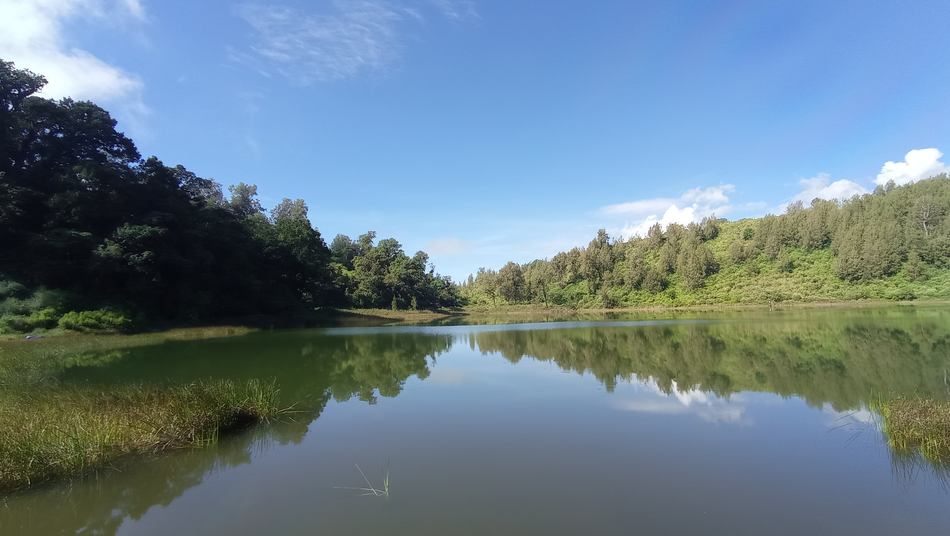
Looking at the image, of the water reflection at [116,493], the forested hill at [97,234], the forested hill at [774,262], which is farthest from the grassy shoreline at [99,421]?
the forested hill at [774,262]

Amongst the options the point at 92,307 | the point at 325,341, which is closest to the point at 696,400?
the point at 325,341

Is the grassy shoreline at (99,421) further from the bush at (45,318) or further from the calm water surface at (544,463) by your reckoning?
the bush at (45,318)

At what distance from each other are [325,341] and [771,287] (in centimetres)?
5469

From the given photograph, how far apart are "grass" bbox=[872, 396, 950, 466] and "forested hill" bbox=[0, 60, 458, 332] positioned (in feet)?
98.3

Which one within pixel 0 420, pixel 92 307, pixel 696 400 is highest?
pixel 92 307

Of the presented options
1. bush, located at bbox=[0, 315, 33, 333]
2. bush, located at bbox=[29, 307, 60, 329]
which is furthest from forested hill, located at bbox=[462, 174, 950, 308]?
bush, located at bbox=[0, 315, 33, 333]

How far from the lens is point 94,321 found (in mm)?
22984

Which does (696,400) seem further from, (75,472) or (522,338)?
(522,338)

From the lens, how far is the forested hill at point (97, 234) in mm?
24000

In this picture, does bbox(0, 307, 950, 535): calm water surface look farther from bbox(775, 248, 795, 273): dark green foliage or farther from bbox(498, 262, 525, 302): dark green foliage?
bbox(498, 262, 525, 302): dark green foliage

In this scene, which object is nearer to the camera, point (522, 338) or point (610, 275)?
point (522, 338)

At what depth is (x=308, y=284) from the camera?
145ft

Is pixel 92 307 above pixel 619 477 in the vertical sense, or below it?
above

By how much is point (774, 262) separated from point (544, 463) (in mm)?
68523
